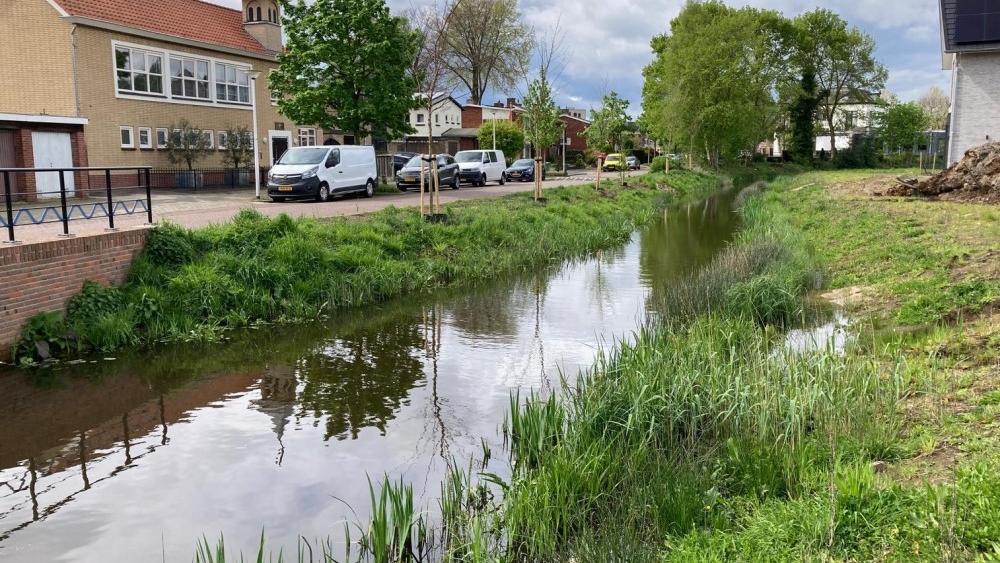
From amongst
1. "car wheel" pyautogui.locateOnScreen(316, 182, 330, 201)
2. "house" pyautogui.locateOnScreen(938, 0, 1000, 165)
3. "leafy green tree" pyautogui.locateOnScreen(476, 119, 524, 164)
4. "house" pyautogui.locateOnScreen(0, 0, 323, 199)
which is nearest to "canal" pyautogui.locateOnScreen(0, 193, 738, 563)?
"car wheel" pyautogui.locateOnScreen(316, 182, 330, 201)

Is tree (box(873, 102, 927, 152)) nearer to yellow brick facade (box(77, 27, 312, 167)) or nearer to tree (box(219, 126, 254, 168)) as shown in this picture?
tree (box(219, 126, 254, 168))

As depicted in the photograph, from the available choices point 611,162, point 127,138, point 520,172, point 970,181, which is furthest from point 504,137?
point 970,181

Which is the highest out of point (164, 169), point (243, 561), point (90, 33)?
point (90, 33)

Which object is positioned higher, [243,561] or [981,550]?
[981,550]

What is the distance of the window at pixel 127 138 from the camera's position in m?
29.8

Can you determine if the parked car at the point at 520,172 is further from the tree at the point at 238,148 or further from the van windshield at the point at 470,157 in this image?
the tree at the point at 238,148

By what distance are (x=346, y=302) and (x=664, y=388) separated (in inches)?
304

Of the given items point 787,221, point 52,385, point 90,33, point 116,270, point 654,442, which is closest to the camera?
point 654,442

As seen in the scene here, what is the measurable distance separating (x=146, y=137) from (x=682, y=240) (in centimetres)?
2097

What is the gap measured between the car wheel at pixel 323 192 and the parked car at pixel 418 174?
5.65m

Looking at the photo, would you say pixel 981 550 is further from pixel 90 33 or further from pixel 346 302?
pixel 90 33

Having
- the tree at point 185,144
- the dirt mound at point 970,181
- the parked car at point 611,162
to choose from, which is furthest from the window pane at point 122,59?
the parked car at point 611,162

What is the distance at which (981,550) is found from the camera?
154 inches

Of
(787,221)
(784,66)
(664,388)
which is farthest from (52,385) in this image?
(784,66)
